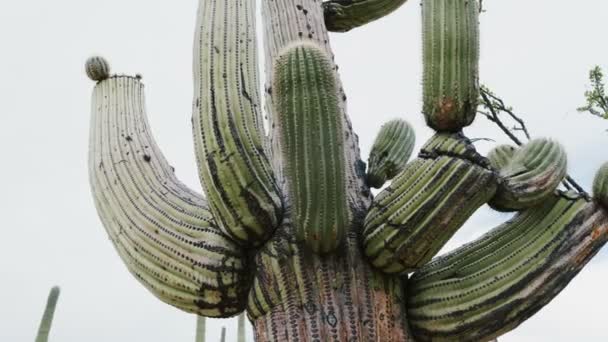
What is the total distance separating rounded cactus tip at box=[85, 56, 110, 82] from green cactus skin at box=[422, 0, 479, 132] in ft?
5.46

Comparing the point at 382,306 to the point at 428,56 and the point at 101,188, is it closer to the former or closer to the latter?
the point at 428,56

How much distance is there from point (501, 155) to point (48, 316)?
6.86 meters

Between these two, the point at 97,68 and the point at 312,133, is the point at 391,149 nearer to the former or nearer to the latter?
the point at 312,133

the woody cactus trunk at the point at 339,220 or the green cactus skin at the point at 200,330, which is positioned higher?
the woody cactus trunk at the point at 339,220

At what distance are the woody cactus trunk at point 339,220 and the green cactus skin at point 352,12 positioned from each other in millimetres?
1093

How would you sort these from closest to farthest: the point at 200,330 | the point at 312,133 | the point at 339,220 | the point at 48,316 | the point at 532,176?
the point at 312,133 < the point at 339,220 < the point at 532,176 < the point at 48,316 < the point at 200,330

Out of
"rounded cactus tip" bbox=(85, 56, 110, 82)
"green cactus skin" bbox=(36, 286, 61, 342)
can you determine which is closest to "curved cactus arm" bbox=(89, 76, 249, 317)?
"rounded cactus tip" bbox=(85, 56, 110, 82)

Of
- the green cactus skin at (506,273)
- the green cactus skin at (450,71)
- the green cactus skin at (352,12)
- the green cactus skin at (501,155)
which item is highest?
the green cactus skin at (352,12)

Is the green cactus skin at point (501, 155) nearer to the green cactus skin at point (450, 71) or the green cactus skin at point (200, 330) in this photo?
the green cactus skin at point (450, 71)

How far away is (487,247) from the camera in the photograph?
2371 mm

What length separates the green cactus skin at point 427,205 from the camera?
218cm

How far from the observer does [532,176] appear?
94.4 inches

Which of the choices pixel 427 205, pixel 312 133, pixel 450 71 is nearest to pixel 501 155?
pixel 450 71

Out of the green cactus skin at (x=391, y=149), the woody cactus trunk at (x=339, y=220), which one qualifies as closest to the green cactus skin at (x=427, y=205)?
the woody cactus trunk at (x=339, y=220)
